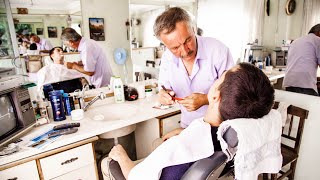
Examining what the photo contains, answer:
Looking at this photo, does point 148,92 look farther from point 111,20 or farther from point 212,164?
point 212,164

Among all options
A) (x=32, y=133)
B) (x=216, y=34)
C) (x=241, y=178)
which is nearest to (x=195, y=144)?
(x=241, y=178)

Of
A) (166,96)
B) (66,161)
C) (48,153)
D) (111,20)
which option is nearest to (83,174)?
(66,161)

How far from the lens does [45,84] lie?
6.11 ft

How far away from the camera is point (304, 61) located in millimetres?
2744

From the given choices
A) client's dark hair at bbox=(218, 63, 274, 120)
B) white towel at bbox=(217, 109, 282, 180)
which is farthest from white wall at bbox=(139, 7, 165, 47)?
white towel at bbox=(217, 109, 282, 180)

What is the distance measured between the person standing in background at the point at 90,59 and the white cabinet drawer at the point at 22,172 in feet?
3.23

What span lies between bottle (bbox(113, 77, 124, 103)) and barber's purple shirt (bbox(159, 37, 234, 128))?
0.67 m

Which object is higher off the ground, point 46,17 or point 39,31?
point 46,17

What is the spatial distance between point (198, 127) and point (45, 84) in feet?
5.01

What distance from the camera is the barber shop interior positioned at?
85cm

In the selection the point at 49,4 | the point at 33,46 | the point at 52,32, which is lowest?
the point at 33,46

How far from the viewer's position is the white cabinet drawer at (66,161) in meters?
1.31

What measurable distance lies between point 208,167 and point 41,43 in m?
1.66

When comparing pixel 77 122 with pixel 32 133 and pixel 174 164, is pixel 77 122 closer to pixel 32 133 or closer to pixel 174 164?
pixel 32 133
